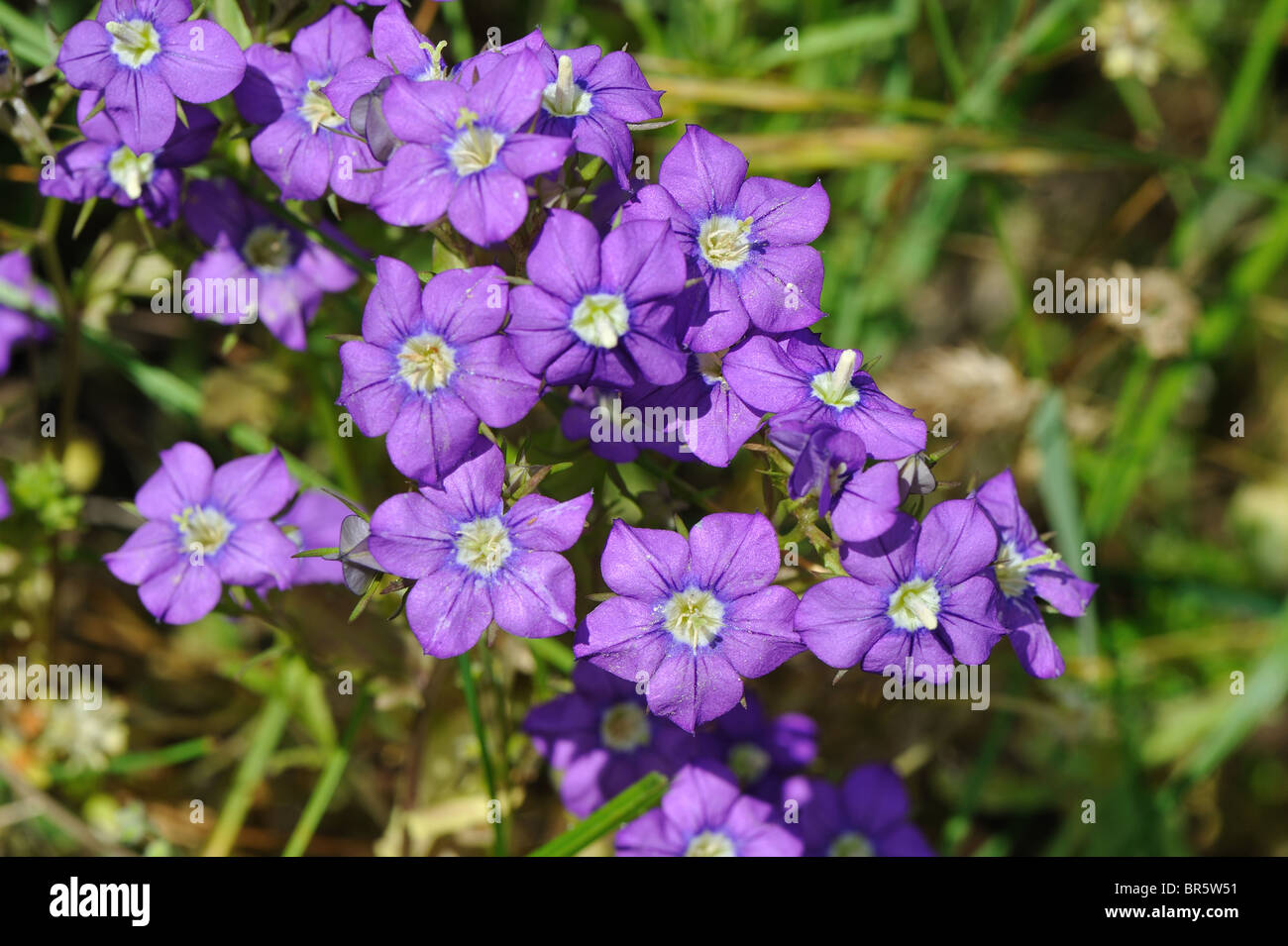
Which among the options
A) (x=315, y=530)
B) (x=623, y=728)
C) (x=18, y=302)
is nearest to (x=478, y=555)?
(x=623, y=728)

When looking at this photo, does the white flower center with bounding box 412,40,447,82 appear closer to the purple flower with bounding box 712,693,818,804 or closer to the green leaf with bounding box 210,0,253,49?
the green leaf with bounding box 210,0,253,49

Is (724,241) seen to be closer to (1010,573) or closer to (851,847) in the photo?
(1010,573)

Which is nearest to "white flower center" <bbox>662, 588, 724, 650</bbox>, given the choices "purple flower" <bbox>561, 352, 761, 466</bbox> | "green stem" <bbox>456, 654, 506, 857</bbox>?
"purple flower" <bbox>561, 352, 761, 466</bbox>

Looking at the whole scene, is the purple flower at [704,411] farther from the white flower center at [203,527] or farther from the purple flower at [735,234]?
the white flower center at [203,527]

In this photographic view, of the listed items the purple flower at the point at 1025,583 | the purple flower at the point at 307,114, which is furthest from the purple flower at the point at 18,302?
the purple flower at the point at 1025,583

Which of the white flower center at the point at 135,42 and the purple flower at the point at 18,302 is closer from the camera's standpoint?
the white flower center at the point at 135,42

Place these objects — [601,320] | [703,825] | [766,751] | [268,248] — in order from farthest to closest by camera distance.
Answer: [766,751], [268,248], [703,825], [601,320]
